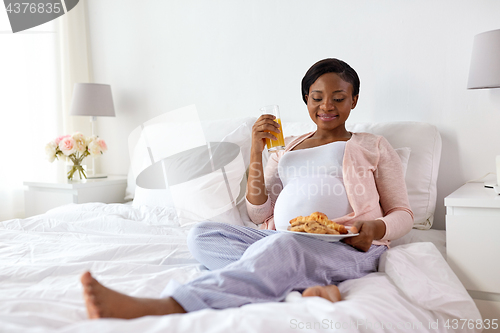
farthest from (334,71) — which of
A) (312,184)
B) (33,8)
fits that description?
(33,8)

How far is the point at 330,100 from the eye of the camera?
1.49 m

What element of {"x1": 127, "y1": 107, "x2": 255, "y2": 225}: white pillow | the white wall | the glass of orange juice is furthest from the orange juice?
the white wall

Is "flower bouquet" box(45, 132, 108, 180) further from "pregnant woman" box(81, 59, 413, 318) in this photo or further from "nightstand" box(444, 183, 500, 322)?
"nightstand" box(444, 183, 500, 322)

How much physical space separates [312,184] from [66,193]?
5.54 ft

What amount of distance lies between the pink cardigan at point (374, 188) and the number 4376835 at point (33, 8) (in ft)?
7.58

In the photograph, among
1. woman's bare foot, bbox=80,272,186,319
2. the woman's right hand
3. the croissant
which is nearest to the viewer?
woman's bare foot, bbox=80,272,186,319

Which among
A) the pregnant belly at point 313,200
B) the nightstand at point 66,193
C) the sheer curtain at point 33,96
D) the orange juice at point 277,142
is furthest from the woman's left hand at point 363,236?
the sheer curtain at point 33,96

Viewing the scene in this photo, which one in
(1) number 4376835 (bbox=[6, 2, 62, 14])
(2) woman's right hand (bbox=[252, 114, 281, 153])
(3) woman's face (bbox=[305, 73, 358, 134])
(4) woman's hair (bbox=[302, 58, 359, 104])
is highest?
(1) number 4376835 (bbox=[6, 2, 62, 14])

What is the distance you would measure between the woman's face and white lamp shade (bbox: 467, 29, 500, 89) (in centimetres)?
48

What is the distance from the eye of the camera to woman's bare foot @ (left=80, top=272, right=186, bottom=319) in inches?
30.1

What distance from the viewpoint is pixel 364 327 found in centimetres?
85

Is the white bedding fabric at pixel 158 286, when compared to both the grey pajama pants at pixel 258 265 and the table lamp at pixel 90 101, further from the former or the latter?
the table lamp at pixel 90 101

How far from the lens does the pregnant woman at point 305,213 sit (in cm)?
86

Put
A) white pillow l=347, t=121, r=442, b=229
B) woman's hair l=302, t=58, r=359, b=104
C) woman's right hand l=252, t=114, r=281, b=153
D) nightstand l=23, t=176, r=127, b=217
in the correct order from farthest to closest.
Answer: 1. nightstand l=23, t=176, r=127, b=217
2. white pillow l=347, t=121, r=442, b=229
3. woman's hair l=302, t=58, r=359, b=104
4. woman's right hand l=252, t=114, r=281, b=153
